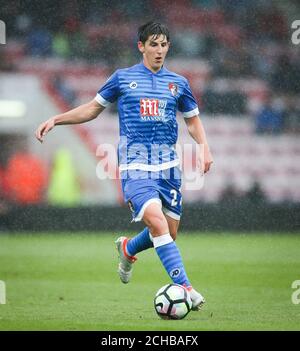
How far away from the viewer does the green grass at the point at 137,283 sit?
6.21 metres

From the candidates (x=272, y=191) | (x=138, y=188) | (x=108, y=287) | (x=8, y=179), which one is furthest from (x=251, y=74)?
(x=138, y=188)

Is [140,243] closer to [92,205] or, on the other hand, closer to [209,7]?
[92,205]

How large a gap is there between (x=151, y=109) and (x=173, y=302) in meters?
1.43

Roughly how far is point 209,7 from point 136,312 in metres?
13.5

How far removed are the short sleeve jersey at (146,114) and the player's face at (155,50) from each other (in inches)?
2.4

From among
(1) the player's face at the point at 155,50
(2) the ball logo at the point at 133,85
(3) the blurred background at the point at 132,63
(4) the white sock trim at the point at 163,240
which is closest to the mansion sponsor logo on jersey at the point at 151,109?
(2) the ball logo at the point at 133,85

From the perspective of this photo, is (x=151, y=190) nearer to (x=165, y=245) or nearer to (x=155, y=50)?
(x=165, y=245)

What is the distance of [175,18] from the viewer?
62.8ft

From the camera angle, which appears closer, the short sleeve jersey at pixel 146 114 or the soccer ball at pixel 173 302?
the soccer ball at pixel 173 302

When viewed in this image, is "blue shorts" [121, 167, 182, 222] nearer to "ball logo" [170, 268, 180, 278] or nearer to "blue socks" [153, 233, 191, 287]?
"blue socks" [153, 233, 191, 287]

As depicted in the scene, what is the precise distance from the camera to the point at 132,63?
18.0 metres

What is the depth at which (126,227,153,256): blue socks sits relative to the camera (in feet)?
23.9

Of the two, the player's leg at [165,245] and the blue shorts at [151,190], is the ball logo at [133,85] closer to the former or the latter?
the blue shorts at [151,190]

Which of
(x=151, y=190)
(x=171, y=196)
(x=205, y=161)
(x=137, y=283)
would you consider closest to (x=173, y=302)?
(x=151, y=190)
